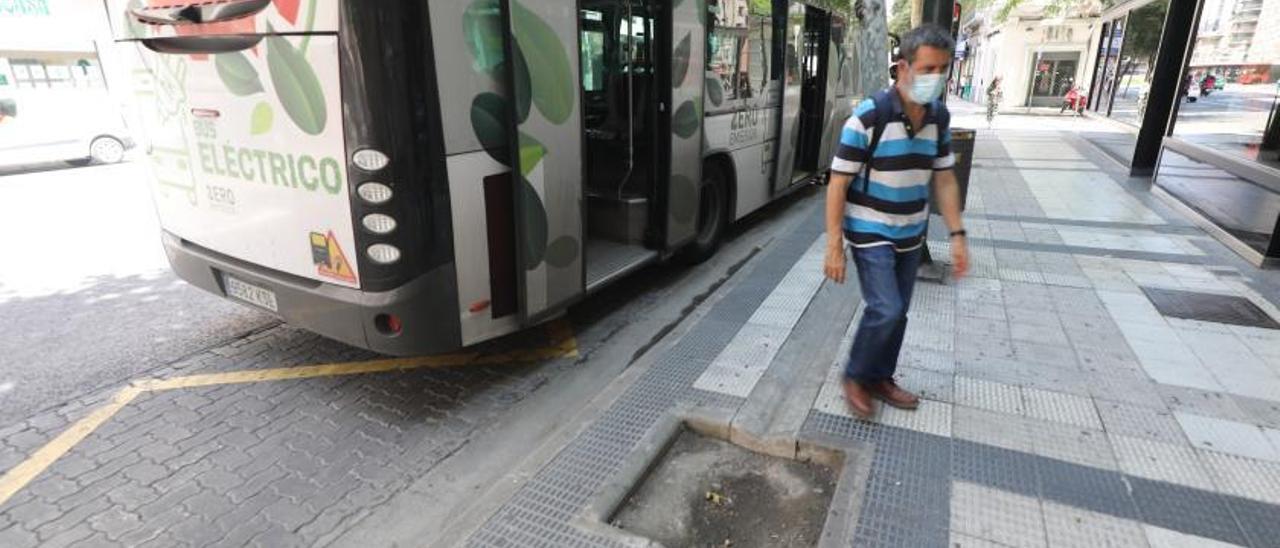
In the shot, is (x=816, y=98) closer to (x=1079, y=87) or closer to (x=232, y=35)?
(x=232, y=35)

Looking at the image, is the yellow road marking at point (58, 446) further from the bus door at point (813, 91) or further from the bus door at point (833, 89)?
the bus door at point (833, 89)

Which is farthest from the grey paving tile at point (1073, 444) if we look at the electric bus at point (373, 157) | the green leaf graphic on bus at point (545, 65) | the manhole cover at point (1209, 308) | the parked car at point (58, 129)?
the parked car at point (58, 129)

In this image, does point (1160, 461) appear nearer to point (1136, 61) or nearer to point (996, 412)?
point (996, 412)

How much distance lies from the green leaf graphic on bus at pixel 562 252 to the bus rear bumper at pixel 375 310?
0.74 metres

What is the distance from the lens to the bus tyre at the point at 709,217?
6.33m

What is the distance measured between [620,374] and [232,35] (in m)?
2.72

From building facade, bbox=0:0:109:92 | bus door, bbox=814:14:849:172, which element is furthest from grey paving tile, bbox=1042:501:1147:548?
building facade, bbox=0:0:109:92

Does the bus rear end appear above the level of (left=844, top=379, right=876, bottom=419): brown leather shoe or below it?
above

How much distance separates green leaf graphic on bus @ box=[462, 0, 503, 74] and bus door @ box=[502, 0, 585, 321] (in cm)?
5

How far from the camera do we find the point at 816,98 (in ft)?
28.5

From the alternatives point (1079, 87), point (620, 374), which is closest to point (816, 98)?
point (620, 374)

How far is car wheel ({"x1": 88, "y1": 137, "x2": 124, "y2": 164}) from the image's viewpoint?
13.8 meters

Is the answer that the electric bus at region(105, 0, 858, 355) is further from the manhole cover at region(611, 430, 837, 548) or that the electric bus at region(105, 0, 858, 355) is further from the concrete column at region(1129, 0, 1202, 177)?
the concrete column at region(1129, 0, 1202, 177)

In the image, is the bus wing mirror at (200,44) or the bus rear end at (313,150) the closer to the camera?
the bus rear end at (313,150)
